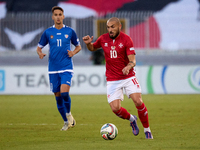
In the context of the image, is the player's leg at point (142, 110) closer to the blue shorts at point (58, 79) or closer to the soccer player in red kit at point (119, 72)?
the soccer player in red kit at point (119, 72)

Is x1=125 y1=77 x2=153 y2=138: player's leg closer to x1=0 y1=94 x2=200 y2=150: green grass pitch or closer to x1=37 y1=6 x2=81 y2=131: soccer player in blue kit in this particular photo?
x1=0 y1=94 x2=200 y2=150: green grass pitch

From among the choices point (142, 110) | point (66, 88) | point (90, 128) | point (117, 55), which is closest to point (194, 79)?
point (90, 128)

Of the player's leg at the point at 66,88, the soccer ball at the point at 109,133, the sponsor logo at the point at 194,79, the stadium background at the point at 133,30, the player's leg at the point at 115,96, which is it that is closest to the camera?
the soccer ball at the point at 109,133

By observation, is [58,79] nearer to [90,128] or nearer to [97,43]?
[90,128]

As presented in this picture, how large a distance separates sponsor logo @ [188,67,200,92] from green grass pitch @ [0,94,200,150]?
119 inches

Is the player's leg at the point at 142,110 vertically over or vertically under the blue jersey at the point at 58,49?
under

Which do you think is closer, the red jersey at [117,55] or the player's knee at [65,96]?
the red jersey at [117,55]

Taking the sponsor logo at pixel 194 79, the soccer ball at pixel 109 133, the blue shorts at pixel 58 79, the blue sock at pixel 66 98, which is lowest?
the sponsor logo at pixel 194 79

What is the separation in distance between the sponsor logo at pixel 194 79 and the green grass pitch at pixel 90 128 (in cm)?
302

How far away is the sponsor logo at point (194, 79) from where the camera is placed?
52.1 feet

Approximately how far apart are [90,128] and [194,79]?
9.20 metres

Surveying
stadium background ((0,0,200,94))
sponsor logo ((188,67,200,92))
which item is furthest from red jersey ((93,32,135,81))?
stadium background ((0,0,200,94))

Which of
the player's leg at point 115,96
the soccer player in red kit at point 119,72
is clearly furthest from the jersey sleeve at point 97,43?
the player's leg at point 115,96

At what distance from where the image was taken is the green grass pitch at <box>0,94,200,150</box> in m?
5.77
